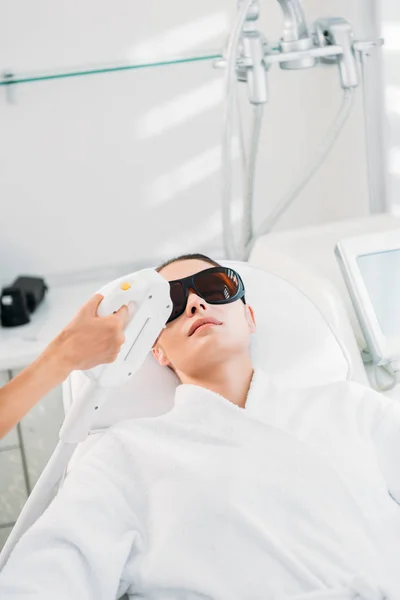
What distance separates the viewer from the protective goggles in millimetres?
1470

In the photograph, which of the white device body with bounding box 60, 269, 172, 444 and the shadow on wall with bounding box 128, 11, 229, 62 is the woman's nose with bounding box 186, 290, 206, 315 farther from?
the shadow on wall with bounding box 128, 11, 229, 62

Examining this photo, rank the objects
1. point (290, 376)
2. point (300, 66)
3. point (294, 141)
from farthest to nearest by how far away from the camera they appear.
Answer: point (294, 141), point (300, 66), point (290, 376)

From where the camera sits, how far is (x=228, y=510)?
4.14 ft

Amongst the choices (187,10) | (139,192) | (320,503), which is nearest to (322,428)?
(320,503)

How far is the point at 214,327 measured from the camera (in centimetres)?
146

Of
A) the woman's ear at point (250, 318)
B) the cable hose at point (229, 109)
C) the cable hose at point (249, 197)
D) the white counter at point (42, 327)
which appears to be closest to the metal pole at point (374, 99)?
the cable hose at point (249, 197)

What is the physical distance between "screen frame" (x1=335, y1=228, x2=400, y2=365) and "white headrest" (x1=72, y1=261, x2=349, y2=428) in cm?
6

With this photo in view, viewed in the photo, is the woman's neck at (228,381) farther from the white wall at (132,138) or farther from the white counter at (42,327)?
the white wall at (132,138)

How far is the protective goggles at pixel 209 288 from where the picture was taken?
1470 millimetres

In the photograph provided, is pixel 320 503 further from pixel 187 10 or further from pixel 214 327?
pixel 187 10

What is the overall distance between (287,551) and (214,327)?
15.4 inches

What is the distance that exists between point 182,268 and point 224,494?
42 cm

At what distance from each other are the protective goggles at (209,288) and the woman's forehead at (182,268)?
0.05 m

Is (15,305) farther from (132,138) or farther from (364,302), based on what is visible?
(364,302)
